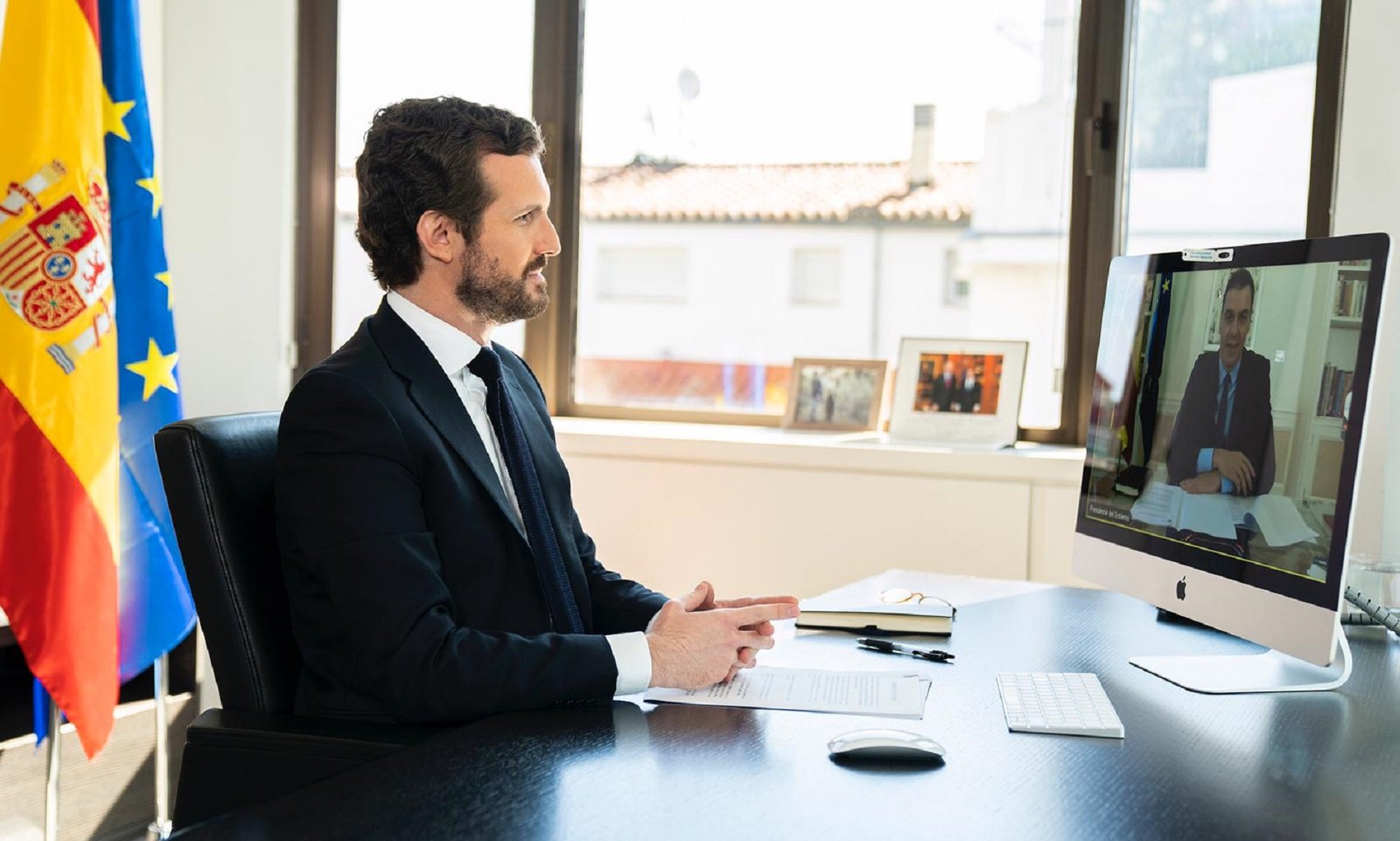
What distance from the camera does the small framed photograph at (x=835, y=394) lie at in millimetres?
3197

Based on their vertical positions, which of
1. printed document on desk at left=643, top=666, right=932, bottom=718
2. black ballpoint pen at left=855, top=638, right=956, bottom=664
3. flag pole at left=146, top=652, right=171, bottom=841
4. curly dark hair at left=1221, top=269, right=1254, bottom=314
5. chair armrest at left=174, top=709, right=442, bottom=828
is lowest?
flag pole at left=146, top=652, right=171, bottom=841

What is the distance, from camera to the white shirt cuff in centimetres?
137

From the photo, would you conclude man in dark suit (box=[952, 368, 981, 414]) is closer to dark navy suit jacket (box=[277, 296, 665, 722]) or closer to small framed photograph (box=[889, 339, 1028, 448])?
small framed photograph (box=[889, 339, 1028, 448])

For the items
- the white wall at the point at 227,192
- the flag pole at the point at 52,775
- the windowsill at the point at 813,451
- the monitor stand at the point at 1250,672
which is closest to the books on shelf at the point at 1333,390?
the monitor stand at the point at 1250,672

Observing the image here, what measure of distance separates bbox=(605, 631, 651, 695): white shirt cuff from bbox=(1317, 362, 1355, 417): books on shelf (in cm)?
78

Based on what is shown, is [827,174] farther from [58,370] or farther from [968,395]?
[58,370]

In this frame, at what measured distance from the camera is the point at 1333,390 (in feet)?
4.52

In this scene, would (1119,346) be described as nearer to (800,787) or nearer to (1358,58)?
(800,787)

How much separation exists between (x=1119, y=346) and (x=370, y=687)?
1.08 meters

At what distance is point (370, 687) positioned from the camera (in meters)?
1.42

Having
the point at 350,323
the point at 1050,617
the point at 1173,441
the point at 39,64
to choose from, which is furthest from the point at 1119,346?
the point at 350,323

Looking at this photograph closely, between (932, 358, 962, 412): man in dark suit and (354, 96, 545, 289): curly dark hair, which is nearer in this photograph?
(354, 96, 545, 289): curly dark hair

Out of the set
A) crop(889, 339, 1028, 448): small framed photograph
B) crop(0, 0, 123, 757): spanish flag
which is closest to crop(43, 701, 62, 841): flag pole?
crop(0, 0, 123, 757): spanish flag

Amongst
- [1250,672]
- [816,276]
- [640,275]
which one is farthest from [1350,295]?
[640,275]
